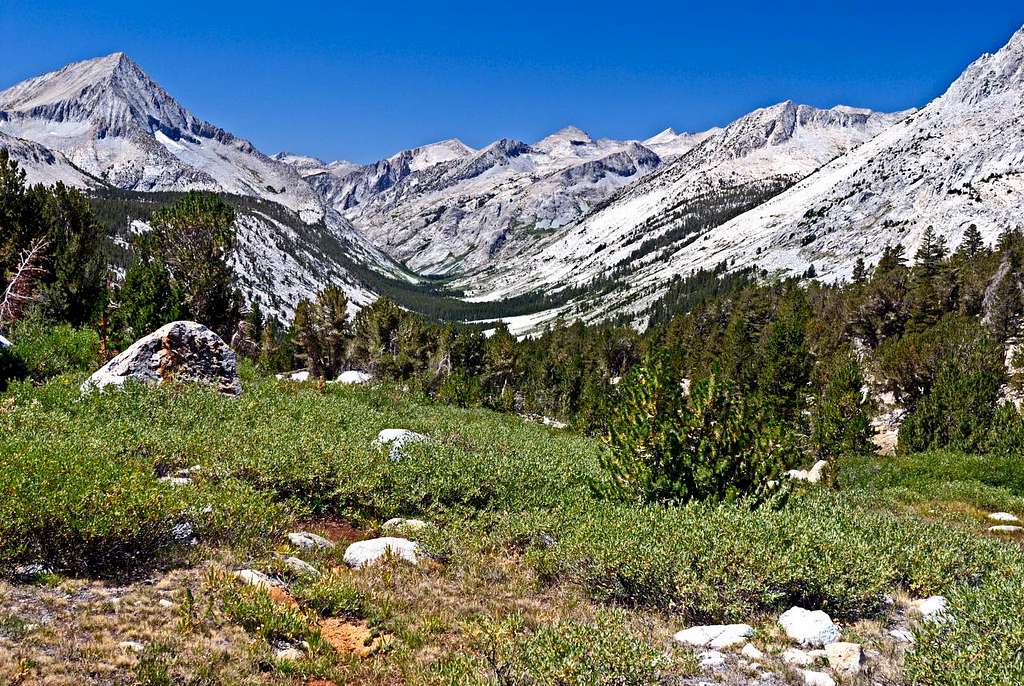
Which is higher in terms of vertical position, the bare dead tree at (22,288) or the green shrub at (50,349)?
the bare dead tree at (22,288)

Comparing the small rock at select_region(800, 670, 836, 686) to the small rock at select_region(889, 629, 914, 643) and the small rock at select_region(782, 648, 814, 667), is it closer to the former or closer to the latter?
the small rock at select_region(782, 648, 814, 667)

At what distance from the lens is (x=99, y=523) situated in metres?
8.37

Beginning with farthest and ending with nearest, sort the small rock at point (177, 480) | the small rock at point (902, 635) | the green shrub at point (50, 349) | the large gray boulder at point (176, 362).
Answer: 1. the green shrub at point (50, 349)
2. the large gray boulder at point (176, 362)
3. the small rock at point (177, 480)
4. the small rock at point (902, 635)

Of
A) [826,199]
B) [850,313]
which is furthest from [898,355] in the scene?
[826,199]

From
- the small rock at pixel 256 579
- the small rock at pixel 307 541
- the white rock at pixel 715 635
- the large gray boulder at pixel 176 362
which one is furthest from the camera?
the large gray boulder at pixel 176 362

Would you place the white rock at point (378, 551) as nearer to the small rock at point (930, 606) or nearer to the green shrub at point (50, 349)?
the small rock at point (930, 606)

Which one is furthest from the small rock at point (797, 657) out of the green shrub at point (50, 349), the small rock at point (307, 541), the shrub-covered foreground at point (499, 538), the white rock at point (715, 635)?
the green shrub at point (50, 349)

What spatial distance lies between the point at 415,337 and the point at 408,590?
5896 cm

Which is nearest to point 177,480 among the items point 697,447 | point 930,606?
point 697,447

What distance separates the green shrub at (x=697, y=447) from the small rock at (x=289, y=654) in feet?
26.1

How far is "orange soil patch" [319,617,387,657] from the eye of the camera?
312 inches

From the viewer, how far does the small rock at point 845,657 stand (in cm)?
712

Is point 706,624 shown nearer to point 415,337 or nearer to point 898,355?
point 898,355

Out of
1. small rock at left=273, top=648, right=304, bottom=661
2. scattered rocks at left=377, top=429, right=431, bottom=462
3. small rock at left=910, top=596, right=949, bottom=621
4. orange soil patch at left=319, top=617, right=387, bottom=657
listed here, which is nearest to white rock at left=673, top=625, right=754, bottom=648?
small rock at left=910, top=596, right=949, bottom=621
